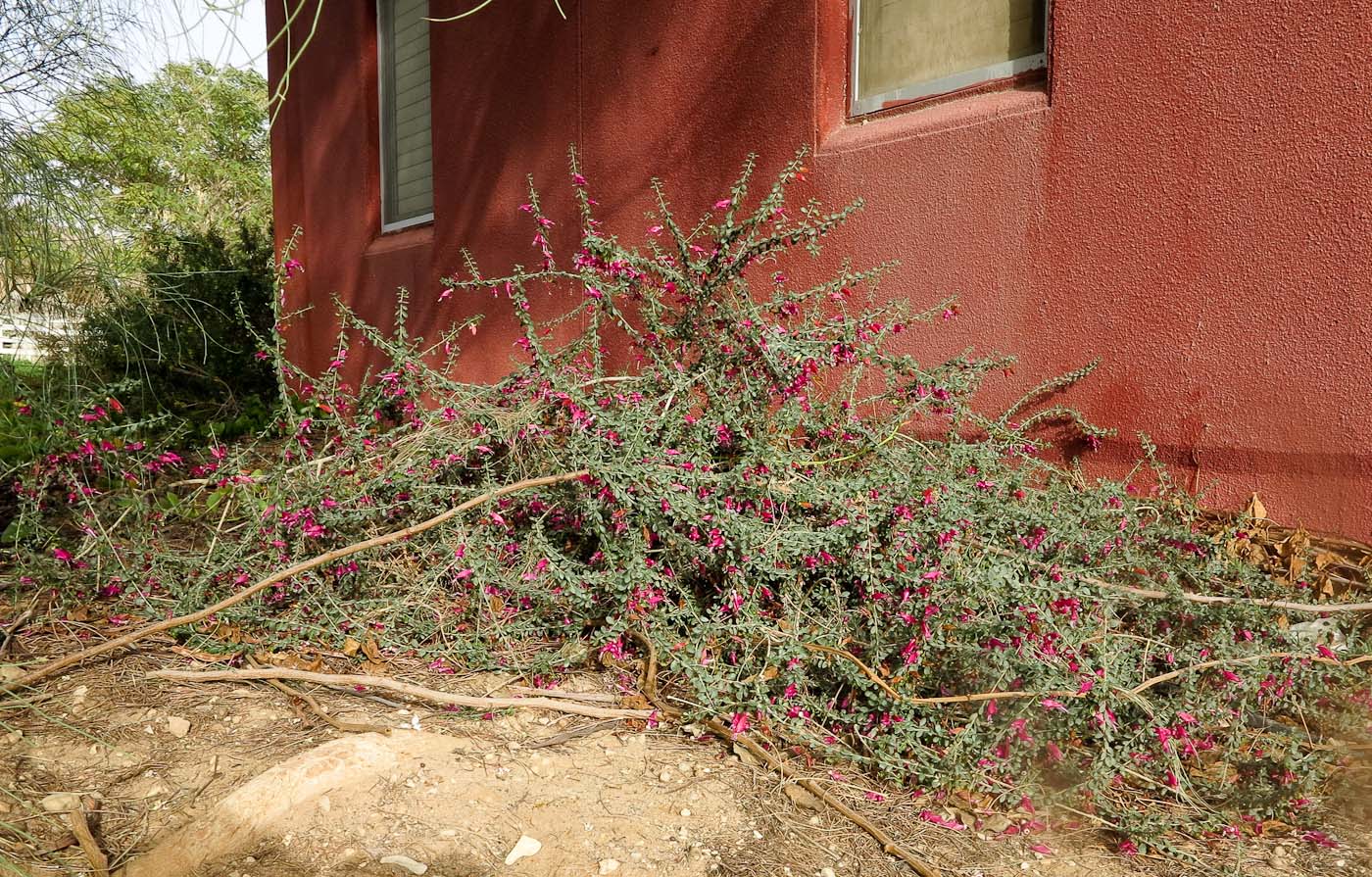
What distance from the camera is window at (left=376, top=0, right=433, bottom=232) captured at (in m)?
6.86

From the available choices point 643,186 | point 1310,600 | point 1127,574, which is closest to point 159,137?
point 643,186

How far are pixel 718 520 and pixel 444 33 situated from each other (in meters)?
4.94

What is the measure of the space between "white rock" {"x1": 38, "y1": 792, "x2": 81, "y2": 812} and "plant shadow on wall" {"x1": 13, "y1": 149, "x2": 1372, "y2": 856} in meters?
0.63

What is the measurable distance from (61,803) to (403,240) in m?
5.23

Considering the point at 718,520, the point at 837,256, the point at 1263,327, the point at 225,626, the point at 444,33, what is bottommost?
the point at 225,626

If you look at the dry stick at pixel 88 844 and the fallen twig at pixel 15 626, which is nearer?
the dry stick at pixel 88 844

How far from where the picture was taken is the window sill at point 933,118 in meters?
3.31

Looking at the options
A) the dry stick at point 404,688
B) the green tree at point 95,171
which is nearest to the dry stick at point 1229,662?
the dry stick at point 404,688

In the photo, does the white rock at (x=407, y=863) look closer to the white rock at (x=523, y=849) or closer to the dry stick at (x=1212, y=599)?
the white rock at (x=523, y=849)

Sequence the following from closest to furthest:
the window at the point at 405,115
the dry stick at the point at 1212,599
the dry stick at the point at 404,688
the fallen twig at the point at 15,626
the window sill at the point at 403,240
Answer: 1. the dry stick at the point at 1212,599
2. the dry stick at the point at 404,688
3. the fallen twig at the point at 15,626
4. the window sill at the point at 403,240
5. the window at the point at 405,115

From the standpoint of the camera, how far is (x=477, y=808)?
83.7 inches

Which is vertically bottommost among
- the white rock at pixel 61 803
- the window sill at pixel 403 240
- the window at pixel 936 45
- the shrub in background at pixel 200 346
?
the white rock at pixel 61 803

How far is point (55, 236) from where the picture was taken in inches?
140

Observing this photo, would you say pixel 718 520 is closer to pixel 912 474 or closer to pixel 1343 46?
pixel 912 474
